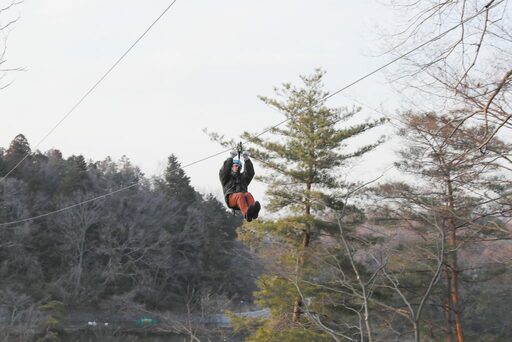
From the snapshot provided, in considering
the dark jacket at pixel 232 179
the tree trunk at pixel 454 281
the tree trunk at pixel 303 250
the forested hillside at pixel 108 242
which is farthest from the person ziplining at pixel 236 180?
the forested hillside at pixel 108 242

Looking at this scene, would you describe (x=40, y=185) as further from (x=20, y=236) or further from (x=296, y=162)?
(x=296, y=162)

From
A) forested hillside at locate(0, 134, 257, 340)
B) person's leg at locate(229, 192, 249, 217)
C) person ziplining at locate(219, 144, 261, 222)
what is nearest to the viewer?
person's leg at locate(229, 192, 249, 217)

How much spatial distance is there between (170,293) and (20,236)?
34.2ft

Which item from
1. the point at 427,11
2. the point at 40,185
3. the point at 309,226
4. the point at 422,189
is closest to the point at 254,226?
the point at 309,226

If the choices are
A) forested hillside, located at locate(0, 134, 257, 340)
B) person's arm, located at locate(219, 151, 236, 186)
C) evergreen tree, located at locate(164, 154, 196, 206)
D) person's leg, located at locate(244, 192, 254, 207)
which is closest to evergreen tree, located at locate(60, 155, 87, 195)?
forested hillside, located at locate(0, 134, 257, 340)

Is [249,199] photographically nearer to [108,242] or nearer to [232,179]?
[232,179]

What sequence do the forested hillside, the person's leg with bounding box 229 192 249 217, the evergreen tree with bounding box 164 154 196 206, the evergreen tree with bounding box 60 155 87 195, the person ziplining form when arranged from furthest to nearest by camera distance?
the evergreen tree with bounding box 164 154 196 206
the evergreen tree with bounding box 60 155 87 195
the forested hillside
the person ziplining
the person's leg with bounding box 229 192 249 217

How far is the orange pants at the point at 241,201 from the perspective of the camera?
812 centimetres

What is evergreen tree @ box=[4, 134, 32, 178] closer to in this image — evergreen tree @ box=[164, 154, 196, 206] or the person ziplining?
evergreen tree @ box=[164, 154, 196, 206]

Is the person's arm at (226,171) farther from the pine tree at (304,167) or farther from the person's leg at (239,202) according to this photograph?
the pine tree at (304,167)

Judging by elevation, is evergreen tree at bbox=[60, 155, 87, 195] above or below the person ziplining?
above

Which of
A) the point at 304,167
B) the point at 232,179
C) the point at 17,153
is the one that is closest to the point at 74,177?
the point at 17,153

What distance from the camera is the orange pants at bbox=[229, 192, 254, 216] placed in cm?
812

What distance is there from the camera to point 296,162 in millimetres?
19938
